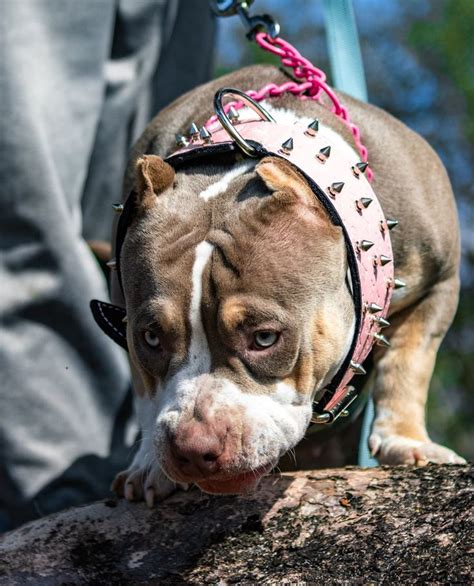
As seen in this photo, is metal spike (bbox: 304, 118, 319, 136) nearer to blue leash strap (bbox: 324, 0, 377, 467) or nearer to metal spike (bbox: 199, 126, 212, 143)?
metal spike (bbox: 199, 126, 212, 143)

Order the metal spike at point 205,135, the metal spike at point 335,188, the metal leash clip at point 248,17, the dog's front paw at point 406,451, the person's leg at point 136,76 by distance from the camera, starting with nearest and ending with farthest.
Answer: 1. the metal spike at point 335,188
2. the metal spike at point 205,135
3. the dog's front paw at point 406,451
4. the metal leash clip at point 248,17
5. the person's leg at point 136,76

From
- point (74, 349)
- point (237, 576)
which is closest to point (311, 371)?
point (237, 576)

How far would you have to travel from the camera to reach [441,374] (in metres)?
8.16

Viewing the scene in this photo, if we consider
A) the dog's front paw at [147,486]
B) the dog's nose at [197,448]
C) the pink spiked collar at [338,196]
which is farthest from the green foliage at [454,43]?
the dog's nose at [197,448]

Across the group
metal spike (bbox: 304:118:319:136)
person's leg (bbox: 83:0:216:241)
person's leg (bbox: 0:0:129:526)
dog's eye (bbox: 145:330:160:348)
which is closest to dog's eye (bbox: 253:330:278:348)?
dog's eye (bbox: 145:330:160:348)

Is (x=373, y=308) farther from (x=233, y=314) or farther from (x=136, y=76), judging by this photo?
(x=136, y=76)

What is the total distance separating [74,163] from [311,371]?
182 cm

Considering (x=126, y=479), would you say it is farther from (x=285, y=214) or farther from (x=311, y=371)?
(x=285, y=214)

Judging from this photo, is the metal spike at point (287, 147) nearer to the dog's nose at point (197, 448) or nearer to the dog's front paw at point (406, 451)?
the dog's nose at point (197, 448)

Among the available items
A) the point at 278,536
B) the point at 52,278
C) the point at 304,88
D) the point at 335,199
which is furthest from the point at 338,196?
the point at 52,278

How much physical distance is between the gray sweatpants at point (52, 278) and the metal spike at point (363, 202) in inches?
59.2

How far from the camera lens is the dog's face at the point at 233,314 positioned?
Answer: 219cm

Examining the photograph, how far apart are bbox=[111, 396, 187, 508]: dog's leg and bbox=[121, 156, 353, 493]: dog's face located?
0.20 m

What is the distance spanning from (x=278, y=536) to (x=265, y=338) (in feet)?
1.53
